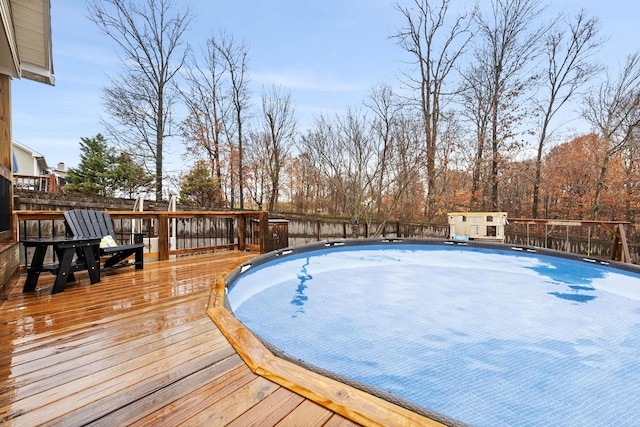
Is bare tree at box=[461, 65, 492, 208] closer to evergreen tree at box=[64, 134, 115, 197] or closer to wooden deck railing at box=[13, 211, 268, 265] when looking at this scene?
wooden deck railing at box=[13, 211, 268, 265]

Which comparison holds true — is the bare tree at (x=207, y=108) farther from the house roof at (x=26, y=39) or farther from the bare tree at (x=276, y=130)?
the house roof at (x=26, y=39)

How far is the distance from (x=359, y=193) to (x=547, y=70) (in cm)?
817

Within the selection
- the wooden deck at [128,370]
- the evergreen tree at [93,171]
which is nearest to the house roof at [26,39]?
the wooden deck at [128,370]

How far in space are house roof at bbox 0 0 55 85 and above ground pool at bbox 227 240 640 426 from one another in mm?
3604

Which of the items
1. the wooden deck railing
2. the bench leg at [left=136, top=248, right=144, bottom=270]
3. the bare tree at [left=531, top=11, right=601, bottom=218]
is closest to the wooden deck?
the bench leg at [left=136, top=248, right=144, bottom=270]

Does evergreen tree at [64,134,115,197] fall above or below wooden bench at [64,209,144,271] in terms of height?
above

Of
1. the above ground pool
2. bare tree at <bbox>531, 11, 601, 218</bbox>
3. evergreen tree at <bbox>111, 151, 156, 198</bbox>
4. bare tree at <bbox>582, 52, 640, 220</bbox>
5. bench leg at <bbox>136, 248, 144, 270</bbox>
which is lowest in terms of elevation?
the above ground pool

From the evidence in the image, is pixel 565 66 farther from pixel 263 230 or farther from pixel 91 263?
pixel 91 263

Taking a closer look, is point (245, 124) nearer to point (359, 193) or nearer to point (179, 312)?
point (359, 193)

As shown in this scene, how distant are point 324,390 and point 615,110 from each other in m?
13.2

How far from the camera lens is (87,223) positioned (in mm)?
3512

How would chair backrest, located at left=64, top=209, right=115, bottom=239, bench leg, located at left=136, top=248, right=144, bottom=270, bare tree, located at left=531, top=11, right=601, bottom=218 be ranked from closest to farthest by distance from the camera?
Answer: chair backrest, located at left=64, top=209, right=115, bottom=239, bench leg, located at left=136, top=248, right=144, bottom=270, bare tree, located at left=531, top=11, right=601, bottom=218

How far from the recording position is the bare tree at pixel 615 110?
8898 mm

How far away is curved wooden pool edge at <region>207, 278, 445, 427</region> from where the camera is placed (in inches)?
46.2
